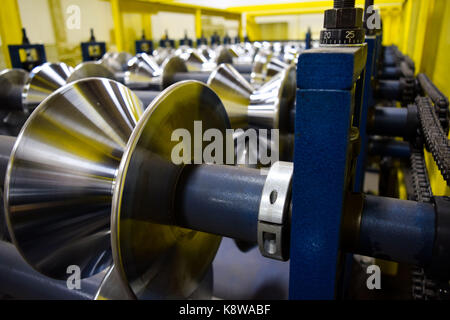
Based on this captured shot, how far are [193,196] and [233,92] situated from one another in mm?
906

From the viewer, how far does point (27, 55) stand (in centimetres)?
266

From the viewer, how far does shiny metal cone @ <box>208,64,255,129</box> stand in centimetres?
142

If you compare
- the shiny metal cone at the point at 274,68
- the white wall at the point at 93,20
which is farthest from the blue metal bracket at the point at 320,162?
the white wall at the point at 93,20

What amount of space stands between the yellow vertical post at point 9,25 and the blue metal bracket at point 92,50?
83cm

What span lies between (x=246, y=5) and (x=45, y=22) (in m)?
4.62

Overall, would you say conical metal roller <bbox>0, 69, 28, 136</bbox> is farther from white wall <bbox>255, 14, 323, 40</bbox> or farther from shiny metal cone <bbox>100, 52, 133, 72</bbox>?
white wall <bbox>255, 14, 323, 40</bbox>

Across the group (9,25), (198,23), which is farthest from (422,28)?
(198,23)

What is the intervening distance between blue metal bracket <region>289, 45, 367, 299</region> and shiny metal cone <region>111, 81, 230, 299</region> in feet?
0.88

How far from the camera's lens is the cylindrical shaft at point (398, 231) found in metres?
0.52

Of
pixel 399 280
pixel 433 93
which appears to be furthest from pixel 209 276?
pixel 399 280

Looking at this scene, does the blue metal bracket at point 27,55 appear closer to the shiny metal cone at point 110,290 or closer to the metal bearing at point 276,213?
the shiny metal cone at point 110,290

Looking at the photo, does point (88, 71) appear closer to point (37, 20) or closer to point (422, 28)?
point (422, 28)

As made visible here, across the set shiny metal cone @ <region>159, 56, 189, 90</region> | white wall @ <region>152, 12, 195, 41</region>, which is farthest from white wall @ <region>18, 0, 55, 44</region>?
white wall @ <region>152, 12, 195, 41</region>

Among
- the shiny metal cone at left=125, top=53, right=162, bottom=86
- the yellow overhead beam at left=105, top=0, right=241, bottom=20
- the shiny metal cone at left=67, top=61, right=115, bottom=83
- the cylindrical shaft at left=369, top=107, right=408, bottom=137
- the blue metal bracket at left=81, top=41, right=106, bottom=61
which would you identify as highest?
the yellow overhead beam at left=105, top=0, right=241, bottom=20
